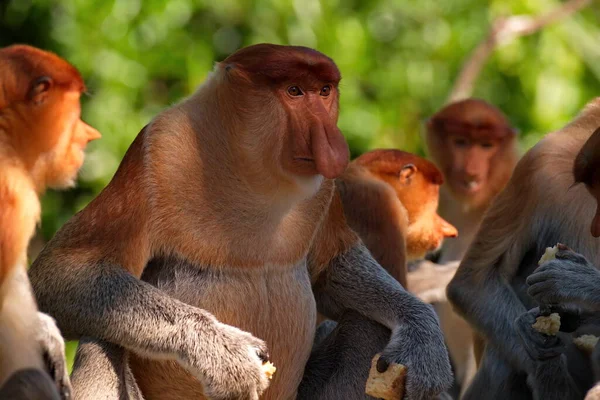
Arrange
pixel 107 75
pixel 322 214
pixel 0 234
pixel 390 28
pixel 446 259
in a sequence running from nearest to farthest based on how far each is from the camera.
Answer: pixel 0 234 → pixel 322 214 → pixel 446 259 → pixel 107 75 → pixel 390 28

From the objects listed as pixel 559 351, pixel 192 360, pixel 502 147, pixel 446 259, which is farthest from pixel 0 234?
pixel 502 147

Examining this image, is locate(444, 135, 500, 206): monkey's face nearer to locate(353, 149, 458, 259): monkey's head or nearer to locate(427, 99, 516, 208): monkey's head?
locate(427, 99, 516, 208): monkey's head

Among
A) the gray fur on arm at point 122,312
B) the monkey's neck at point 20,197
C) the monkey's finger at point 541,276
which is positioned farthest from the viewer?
the monkey's finger at point 541,276

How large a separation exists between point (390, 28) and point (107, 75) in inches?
90.9

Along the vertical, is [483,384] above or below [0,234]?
below

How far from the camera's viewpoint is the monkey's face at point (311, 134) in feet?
10.9

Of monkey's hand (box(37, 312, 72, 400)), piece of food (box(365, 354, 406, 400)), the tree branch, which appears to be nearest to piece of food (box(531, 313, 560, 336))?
piece of food (box(365, 354, 406, 400))

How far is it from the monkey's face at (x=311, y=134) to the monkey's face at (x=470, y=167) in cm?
333

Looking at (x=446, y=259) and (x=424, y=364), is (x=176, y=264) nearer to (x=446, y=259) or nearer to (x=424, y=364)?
(x=424, y=364)

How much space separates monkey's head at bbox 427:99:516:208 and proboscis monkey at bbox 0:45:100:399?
3.30 metres

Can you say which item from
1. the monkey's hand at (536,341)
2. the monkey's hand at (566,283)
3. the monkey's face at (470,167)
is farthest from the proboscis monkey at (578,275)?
the monkey's face at (470,167)

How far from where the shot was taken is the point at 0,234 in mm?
3033

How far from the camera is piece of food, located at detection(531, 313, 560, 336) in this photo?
379 cm

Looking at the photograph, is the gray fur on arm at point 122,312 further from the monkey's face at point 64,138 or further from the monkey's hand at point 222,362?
the monkey's face at point 64,138
